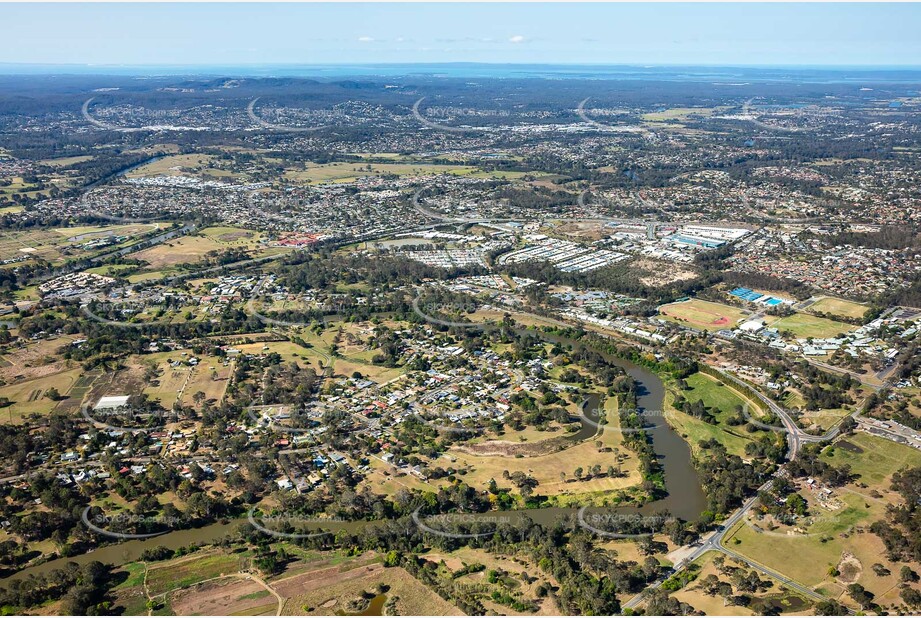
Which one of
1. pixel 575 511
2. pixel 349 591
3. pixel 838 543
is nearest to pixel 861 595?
pixel 838 543

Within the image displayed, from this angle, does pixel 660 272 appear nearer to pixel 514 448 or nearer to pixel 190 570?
pixel 514 448

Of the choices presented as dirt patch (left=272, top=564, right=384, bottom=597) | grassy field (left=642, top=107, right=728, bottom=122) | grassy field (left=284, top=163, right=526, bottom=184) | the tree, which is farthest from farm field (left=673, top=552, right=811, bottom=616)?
grassy field (left=642, top=107, right=728, bottom=122)

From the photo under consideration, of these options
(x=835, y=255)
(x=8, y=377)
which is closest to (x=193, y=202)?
(x=8, y=377)

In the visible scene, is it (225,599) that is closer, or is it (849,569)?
(225,599)

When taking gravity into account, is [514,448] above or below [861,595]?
above

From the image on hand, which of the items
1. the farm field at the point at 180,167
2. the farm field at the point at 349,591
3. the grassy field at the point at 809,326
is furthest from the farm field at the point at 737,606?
the farm field at the point at 180,167

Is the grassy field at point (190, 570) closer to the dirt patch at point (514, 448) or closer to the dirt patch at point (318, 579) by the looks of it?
the dirt patch at point (318, 579)
